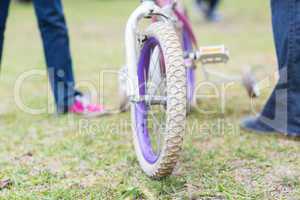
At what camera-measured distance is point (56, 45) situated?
2.88 meters

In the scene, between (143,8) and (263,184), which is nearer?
(263,184)

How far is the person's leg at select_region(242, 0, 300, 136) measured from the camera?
2.27 m

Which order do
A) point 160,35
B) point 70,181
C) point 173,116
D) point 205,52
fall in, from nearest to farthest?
point 173,116 → point 160,35 → point 70,181 → point 205,52

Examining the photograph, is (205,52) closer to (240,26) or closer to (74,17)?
(240,26)

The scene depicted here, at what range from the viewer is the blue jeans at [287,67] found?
2264mm

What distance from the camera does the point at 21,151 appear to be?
240cm

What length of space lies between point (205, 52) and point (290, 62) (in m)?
0.45

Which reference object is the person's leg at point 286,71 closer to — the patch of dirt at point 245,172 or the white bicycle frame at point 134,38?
the patch of dirt at point 245,172

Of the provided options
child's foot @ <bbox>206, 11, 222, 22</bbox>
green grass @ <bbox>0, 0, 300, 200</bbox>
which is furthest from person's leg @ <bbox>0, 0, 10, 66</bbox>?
child's foot @ <bbox>206, 11, 222, 22</bbox>

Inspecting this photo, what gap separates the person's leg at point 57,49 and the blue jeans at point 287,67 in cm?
114

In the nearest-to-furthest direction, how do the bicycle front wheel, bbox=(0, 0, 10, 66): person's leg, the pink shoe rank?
the bicycle front wheel
bbox=(0, 0, 10, 66): person's leg
the pink shoe

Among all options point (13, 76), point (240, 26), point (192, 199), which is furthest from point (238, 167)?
point (240, 26)

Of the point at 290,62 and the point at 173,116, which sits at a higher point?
the point at 290,62

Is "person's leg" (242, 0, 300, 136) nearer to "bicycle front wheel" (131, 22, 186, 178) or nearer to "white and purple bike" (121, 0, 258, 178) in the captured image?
"white and purple bike" (121, 0, 258, 178)
